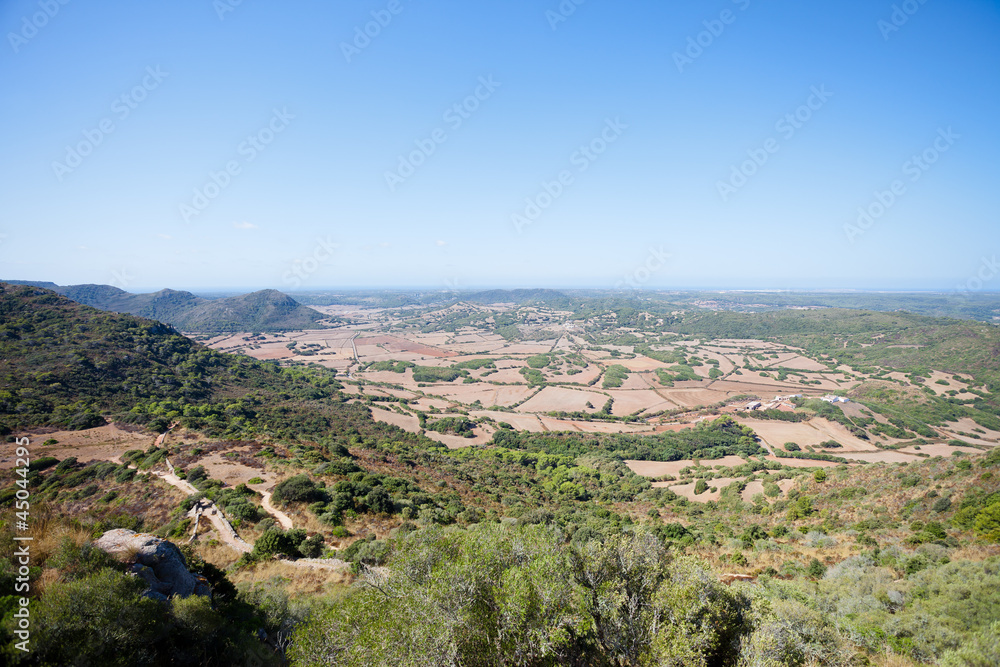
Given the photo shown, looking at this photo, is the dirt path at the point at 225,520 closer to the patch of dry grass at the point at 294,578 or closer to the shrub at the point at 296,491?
the patch of dry grass at the point at 294,578

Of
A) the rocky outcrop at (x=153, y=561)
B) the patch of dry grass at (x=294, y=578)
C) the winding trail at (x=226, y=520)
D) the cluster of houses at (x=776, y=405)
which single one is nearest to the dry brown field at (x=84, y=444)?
the winding trail at (x=226, y=520)

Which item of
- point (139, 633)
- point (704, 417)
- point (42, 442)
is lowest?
point (704, 417)

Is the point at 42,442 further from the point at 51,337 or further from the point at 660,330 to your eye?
the point at 660,330

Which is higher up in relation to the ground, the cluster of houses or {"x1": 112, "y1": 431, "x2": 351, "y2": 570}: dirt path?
{"x1": 112, "y1": 431, "x2": 351, "y2": 570}: dirt path

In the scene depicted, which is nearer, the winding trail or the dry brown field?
the winding trail

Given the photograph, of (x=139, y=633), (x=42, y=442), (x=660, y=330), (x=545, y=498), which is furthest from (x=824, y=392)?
(x=42, y=442)

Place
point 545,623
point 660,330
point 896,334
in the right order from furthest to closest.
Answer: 1. point 660,330
2. point 896,334
3. point 545,623

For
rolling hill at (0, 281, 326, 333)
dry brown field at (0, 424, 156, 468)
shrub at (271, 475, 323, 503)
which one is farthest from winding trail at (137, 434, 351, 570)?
rolling hill at (0, 281, 326, 333)

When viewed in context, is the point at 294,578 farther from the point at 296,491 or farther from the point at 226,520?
the point at 296,491

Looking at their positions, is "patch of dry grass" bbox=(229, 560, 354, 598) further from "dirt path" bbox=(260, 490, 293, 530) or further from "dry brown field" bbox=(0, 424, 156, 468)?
"dry brown field" bbox=(0, 424, 156, 468)
